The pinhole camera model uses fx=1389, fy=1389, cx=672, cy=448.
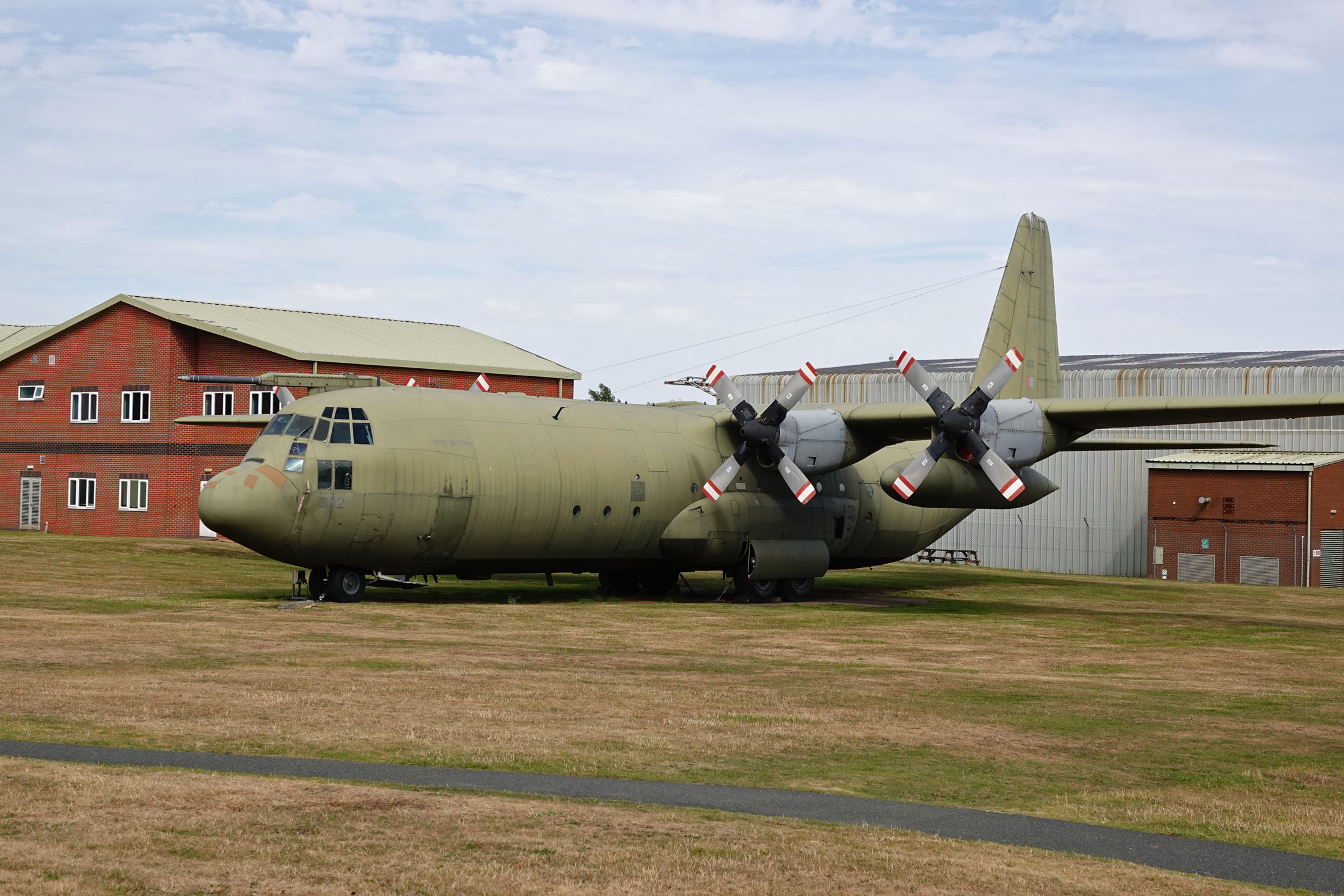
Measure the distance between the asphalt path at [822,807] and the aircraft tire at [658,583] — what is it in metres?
23.8

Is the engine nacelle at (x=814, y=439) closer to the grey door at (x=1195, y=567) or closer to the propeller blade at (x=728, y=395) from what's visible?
the propeller blade at (x=728, y=395)

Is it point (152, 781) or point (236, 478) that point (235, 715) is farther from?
point (236, 478)

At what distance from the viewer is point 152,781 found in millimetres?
11672

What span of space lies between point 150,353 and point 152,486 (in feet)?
18.2

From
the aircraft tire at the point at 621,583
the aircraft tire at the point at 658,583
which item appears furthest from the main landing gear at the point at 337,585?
the aircraft tire at the point at 658,583

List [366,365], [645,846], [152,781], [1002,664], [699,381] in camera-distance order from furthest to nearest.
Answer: [699,381] < [366,365] < [1002,664] < [152,781] < [645,846]

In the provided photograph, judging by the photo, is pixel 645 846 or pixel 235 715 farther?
pixel 235 715

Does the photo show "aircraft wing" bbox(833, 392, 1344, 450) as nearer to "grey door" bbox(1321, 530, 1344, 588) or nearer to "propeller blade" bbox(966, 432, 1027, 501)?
"propeller blade" bbox(966, 432, 1027, 501)

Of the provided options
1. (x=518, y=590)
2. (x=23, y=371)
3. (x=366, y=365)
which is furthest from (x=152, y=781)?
(x=23, y=371)

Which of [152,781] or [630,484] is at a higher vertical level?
[630,484]

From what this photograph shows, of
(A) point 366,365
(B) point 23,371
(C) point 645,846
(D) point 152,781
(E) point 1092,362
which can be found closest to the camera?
(C) point 645,846

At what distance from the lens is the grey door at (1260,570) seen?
5212 cm

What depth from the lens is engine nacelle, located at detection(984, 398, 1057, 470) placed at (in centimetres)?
3394

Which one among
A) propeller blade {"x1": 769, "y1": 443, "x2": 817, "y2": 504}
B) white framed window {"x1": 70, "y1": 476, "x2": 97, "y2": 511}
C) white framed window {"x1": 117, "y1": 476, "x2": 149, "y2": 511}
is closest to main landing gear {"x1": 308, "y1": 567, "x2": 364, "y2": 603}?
propeller blade {"x1": 769, "y1": 443, "x2": 817, "y2": 504}
